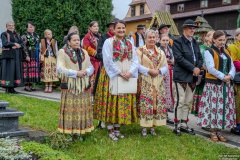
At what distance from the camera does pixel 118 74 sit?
534 centimetres

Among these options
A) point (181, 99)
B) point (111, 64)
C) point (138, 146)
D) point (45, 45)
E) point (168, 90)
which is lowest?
point (138, 146)

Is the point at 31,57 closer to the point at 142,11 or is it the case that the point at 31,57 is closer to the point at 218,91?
the point at 218,91

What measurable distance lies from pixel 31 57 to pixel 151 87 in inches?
230

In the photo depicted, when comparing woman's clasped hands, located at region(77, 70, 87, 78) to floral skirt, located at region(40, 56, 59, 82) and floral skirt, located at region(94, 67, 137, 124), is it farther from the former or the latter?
floral skirt, located at region(40, 56, 59, 82)

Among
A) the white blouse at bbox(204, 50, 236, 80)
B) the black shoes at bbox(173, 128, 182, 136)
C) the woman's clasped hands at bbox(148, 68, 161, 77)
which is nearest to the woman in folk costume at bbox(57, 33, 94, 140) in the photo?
the woman's clasped hands at bbox(148, 68, 161, 77)

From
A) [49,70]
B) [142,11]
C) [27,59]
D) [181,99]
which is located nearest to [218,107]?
[181,99]

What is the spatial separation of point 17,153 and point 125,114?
2.09m

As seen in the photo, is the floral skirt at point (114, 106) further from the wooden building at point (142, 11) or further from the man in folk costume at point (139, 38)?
the wooden building at point (142, 11)

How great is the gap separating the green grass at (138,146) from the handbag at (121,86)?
31.6 inches

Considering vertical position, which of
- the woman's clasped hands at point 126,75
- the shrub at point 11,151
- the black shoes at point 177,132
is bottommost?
the black shoes at point 177,132

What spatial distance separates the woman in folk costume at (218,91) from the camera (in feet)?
18.8

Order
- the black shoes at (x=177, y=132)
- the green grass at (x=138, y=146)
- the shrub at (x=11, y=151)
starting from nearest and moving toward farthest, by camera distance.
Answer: the shrub at (x=11, y=151) < the green grass at (x=138, y=146) < the black shoes at (x=177, y=132)

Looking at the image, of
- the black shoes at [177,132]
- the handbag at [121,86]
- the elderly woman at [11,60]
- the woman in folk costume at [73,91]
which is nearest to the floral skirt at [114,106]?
the handbag at [121,86]

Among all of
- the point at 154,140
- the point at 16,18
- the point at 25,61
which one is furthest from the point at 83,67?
the point at 16,18
